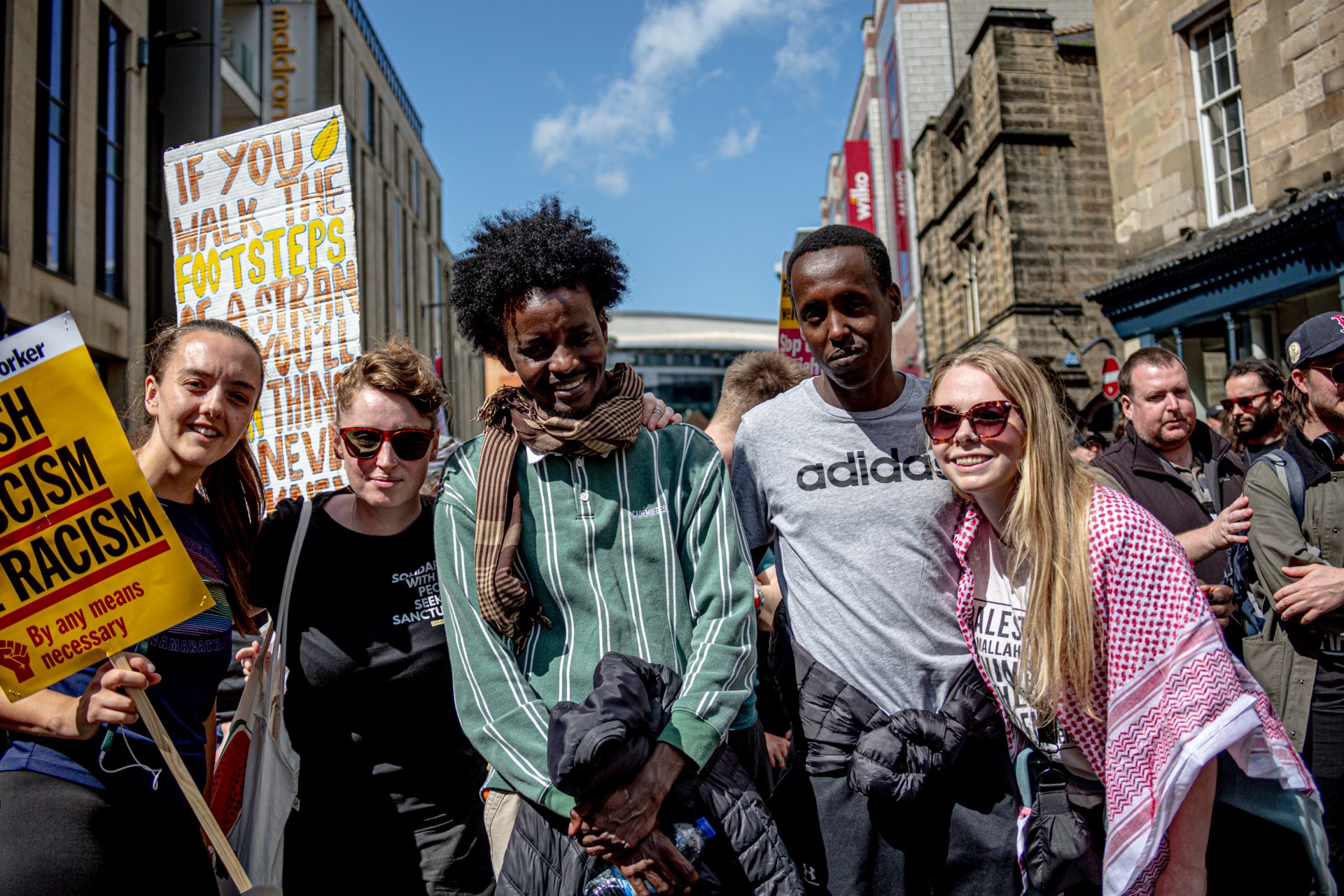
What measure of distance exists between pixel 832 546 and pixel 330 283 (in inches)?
149

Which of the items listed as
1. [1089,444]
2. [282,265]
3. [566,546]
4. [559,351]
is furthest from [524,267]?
[1089,444]

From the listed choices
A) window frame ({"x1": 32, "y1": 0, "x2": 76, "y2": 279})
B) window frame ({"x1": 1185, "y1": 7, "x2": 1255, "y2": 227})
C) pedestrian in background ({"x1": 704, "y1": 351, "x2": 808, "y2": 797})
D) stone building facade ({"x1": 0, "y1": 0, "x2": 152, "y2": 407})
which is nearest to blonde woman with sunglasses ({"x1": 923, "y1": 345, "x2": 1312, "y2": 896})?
pedestrian in background ({"x1": 704, "y1": 351, "x2": 808, "y2": 797})

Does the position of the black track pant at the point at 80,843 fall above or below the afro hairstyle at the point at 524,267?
below

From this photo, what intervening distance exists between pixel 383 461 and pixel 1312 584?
306 centimetres

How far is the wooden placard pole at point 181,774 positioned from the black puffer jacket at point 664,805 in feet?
2.59

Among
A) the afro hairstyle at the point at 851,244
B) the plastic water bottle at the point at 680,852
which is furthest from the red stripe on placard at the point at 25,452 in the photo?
the afro hairstyle at the point at 851,244

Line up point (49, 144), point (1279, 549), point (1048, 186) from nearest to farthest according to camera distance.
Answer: point (1279, 549) → point (49, 144) → point (1048, 186)

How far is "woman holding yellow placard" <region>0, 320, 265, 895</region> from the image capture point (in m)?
2.03

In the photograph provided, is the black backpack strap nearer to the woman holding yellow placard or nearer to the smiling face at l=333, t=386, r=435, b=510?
the smiling face at l=333, t=386, r=435, b=510

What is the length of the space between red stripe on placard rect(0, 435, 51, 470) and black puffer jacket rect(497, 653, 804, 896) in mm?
1353

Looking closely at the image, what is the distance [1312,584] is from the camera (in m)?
2.97

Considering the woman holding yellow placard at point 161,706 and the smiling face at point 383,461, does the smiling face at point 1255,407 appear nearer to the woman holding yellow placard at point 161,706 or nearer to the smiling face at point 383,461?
the smiling face at point 383,461

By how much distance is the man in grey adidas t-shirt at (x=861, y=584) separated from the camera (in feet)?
7.54

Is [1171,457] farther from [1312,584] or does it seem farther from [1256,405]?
[1312,584]
